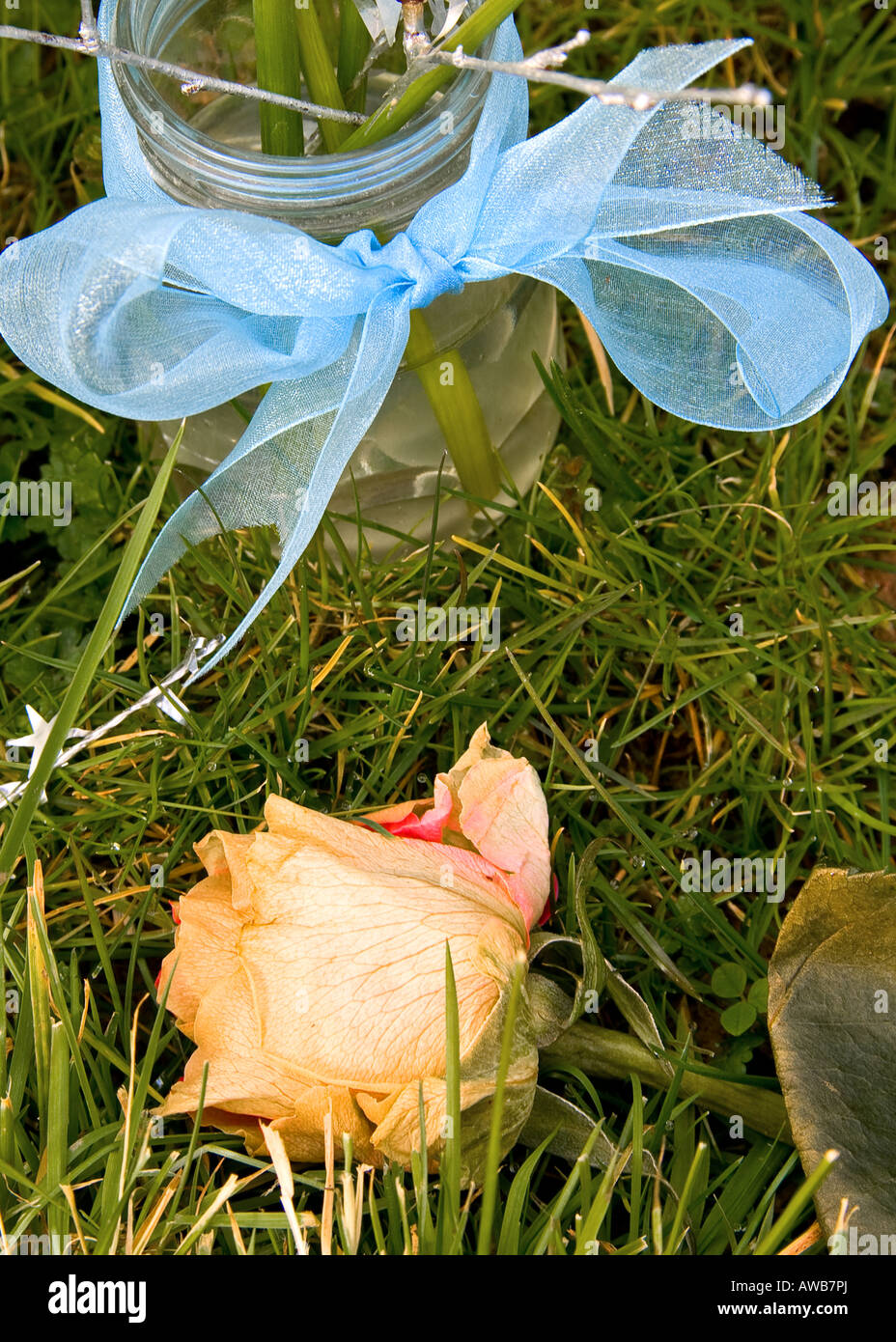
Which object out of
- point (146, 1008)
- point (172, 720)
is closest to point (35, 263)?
point (172, 720)

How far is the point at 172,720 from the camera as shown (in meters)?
0.88

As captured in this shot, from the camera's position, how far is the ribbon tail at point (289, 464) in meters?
0.68

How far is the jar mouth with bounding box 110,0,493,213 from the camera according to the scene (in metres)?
0.65

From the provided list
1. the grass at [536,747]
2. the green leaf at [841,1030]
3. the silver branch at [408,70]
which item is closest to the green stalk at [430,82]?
the silver branch at [408,70]

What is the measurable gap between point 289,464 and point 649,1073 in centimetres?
41

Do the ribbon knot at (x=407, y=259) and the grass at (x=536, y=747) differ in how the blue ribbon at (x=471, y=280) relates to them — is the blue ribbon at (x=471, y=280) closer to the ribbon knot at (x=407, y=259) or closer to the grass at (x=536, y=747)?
the ribbon knot at (x=407, y=259)

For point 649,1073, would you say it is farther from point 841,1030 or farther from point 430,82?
point 430,82

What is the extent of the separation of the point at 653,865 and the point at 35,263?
0.51 meters

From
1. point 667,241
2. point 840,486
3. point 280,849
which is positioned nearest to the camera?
point 280,849

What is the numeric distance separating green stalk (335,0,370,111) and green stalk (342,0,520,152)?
5cm

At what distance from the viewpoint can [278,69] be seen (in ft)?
2.20

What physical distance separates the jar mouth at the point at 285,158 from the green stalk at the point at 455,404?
0.10 m

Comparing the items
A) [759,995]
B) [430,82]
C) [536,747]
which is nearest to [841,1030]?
[759,995]

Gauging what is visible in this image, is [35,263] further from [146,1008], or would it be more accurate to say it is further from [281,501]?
[146,1008]
